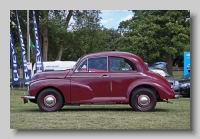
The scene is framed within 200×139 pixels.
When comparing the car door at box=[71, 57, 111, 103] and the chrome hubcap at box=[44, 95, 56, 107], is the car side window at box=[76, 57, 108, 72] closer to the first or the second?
the car door at box=[71, 57, 111, 103]

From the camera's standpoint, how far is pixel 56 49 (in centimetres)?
2164

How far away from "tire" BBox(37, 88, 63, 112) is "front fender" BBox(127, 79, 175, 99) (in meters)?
1.66

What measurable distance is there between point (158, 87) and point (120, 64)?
1.05 m

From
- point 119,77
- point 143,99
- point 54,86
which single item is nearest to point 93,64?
point 119,77

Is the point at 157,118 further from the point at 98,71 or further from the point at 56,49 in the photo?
the point at 56,49

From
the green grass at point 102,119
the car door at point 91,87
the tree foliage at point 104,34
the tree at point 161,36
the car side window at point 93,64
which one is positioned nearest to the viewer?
the green grass at point 102,119

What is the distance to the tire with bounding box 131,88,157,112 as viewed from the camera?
10.8 metres

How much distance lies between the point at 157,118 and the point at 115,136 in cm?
188

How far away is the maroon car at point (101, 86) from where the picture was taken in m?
10.8

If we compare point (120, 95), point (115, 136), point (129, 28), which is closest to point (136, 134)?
point (115, 136)

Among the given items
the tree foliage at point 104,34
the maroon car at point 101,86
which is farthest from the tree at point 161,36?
the maroon car at point 101,86

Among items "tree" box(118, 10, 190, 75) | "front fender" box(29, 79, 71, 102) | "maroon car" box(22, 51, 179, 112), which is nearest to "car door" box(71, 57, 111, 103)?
"maroon car" box(22, 51, 179, 112)

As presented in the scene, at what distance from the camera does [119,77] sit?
10.8 meters

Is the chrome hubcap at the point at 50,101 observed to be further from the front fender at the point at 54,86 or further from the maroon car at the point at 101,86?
the front fender at the point at 54,86
